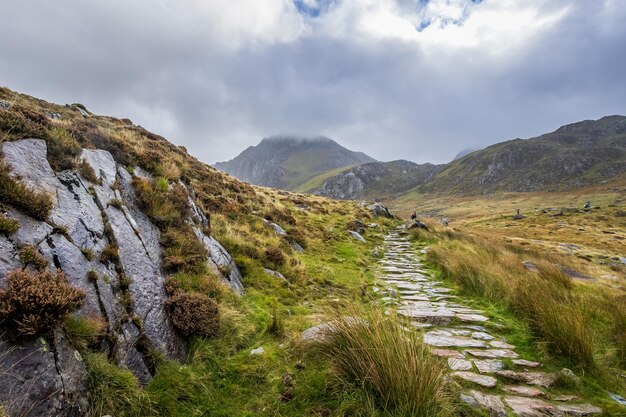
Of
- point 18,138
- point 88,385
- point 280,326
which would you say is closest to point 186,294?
point 280,326

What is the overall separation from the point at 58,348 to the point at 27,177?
4.01 m

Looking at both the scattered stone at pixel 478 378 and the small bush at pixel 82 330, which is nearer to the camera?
the small bush at pixel 82 330

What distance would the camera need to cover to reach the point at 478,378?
4707mm

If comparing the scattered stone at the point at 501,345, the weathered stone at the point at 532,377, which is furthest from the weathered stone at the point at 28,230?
the scattered stone at the point at 501,345

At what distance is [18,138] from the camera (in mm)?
6641

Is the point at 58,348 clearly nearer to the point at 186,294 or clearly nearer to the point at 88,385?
the point at 88,385

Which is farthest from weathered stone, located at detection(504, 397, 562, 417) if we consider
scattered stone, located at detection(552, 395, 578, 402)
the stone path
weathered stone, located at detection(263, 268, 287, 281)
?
weathered stone, located at detection(263, 268, 287, 281)

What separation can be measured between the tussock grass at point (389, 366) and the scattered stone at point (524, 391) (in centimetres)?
119

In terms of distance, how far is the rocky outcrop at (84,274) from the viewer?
3.45 metres

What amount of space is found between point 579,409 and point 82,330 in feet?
22.0

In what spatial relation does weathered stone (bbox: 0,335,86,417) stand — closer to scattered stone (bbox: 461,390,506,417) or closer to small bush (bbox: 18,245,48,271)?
small bush (bbox: 18,245,48,271)

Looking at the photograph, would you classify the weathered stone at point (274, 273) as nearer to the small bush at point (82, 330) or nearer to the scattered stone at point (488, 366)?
the small bush at point (82, 330)

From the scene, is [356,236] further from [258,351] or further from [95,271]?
[95,271]

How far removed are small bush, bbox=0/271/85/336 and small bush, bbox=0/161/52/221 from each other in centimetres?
152
